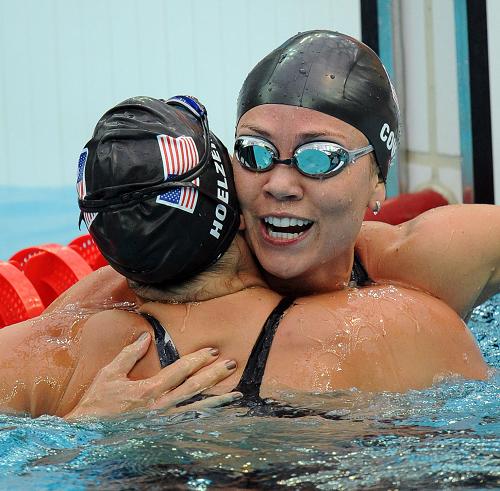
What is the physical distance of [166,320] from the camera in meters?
2.86

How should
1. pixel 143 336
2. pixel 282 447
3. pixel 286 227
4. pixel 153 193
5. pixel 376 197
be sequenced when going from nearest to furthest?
pixel 282 447 < pixel 153 193 < pixel 143 336 < pixel 286 227 < pixel 376 197

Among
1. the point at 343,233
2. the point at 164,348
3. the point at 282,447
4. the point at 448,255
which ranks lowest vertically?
the point at 282,447

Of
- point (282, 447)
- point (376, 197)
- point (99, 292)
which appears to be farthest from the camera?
point (99, 292)

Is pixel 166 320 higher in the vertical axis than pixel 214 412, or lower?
higher

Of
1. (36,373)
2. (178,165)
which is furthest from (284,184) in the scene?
(36,373)

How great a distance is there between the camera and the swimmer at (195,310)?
270 cm

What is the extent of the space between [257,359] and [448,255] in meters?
0.80

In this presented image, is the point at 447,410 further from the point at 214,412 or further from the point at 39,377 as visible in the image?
the point at 39,377

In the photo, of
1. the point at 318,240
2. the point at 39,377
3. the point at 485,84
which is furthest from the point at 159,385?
the point at 485,84

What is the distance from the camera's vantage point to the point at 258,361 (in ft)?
8.93

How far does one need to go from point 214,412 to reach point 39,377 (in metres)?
0.56

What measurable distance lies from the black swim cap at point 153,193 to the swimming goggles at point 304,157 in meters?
0.09

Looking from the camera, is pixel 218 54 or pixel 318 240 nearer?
pixel 318 240

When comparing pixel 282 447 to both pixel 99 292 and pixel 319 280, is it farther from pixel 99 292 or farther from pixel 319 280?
pixel 99 292
